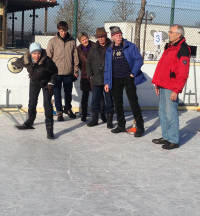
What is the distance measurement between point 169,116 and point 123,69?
111 cm

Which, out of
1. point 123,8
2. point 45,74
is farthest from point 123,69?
point 123,8

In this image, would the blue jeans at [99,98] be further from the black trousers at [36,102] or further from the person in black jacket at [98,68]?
the black trousers at [36,102]

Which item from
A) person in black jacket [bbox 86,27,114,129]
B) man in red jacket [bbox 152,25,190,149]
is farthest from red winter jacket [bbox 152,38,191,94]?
person in black jacket [bbox 86,27,114,129]

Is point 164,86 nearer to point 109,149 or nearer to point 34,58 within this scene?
point 109,149

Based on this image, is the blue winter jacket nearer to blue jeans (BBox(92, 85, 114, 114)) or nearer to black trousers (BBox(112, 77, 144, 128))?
black trousers (BBox(112, 77, 144, 128))

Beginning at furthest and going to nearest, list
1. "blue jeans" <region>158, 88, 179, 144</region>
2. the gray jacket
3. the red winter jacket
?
1. the gray jacket
2. "blue jeans" <region>158, 88, 179, 144</region>
3. the red winter jacket

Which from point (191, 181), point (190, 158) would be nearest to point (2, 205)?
point (191, 181)

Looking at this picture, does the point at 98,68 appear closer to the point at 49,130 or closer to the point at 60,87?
the point at 60,87

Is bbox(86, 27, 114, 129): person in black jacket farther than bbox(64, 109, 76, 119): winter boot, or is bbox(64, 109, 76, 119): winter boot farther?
bbox(64, 109, 76, 119): winter boot

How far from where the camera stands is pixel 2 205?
3.55m

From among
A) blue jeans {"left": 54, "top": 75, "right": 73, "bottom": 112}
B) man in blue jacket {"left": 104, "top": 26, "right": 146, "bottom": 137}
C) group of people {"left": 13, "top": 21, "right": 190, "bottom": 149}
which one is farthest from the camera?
blue jeans {"left": 54, "top": 75, "right": 73, "bottom": 112}

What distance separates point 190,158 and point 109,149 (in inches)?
41.8

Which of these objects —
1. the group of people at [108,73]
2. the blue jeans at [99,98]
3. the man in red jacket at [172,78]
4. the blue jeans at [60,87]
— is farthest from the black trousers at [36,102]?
the man in red jacket at [172,78]

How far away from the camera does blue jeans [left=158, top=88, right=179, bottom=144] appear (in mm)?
5664
